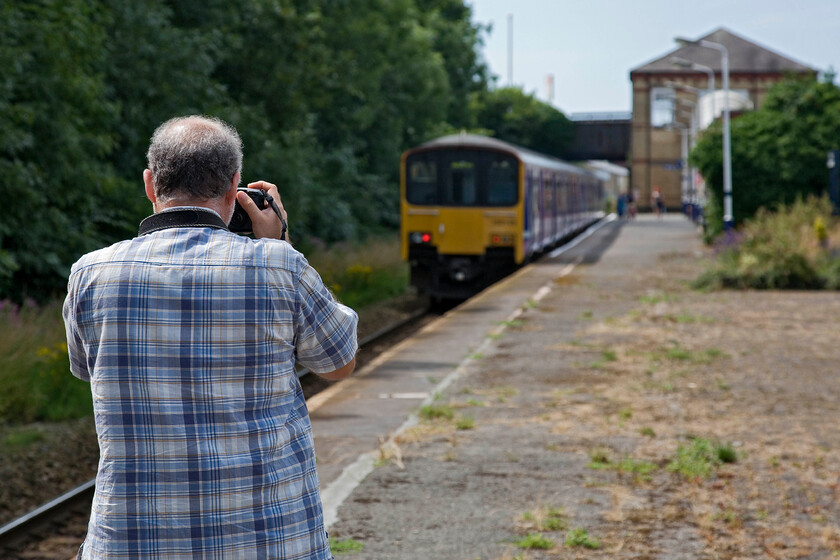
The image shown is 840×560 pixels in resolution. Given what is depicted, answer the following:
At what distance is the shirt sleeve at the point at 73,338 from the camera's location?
2656 mm

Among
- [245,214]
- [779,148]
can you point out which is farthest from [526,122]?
[245,214]

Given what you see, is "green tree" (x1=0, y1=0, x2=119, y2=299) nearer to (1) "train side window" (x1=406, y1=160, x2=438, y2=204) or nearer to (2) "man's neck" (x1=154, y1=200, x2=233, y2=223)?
(1) "train side window" (x1=406, y1=160, x2=438, y2=204)

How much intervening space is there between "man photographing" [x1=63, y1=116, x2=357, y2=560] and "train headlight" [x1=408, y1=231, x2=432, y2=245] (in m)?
19.5

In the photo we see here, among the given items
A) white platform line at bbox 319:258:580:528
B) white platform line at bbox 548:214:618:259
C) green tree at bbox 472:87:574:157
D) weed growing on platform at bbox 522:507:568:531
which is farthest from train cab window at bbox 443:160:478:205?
green tree at bbox 472:87:574:157

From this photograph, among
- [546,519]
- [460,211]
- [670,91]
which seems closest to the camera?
[546,519]

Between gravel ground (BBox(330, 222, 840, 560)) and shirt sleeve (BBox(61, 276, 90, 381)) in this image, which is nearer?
shirt sleeve (BBox(61, 276, 90, 381))

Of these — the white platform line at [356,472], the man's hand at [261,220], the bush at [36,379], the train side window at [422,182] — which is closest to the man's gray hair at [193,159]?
the man's hand at [261,220]

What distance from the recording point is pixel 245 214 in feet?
9.23

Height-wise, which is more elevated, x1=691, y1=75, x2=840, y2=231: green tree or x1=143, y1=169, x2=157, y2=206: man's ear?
x1=691, y1=75, x2=840, y2=231: green tree

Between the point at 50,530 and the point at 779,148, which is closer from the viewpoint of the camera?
the point at 50,530

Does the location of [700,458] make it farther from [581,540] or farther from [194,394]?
[194,394]

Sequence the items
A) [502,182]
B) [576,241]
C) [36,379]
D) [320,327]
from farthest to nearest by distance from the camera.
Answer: [576,241] < [502,182] < [36,379] < [320,327]

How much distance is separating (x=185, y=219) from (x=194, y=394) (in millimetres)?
391

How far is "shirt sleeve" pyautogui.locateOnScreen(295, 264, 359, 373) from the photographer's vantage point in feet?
8.68
